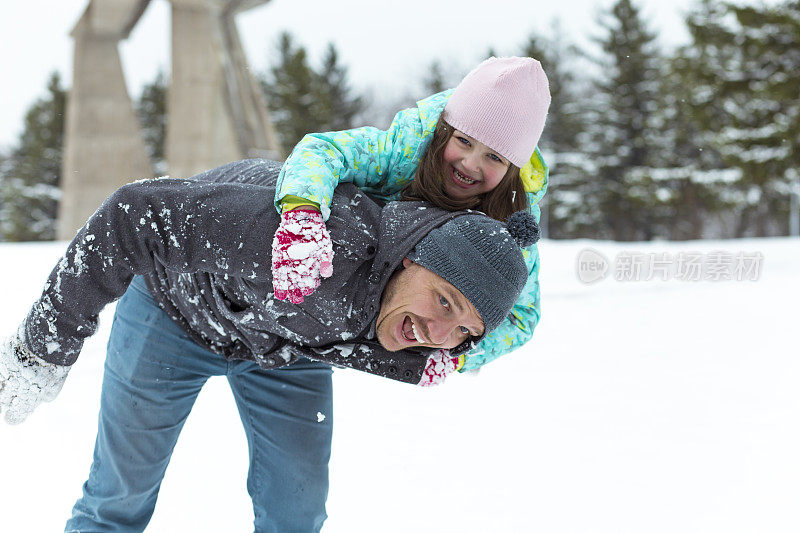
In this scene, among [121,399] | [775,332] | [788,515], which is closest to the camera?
[121,399]

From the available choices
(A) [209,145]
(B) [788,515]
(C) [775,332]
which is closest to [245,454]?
(B) [788,515]

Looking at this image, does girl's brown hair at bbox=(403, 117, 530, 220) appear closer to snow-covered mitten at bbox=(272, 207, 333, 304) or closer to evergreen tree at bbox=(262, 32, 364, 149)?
snow-covered mitten at bbox=(272, 207, 333, 304)

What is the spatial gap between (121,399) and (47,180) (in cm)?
2354

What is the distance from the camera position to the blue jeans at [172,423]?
187cm

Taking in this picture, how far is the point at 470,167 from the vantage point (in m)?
1.91

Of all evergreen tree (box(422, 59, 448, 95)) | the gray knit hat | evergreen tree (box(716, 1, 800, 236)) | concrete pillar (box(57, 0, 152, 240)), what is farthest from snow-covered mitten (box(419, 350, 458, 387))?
evergreen tree (box(422, 59, 448, 95))

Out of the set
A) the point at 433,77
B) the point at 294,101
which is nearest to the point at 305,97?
the point at 294,101

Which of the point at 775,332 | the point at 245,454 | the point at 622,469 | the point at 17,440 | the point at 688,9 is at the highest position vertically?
the point at 17,440

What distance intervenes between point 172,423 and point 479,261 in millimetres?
1035

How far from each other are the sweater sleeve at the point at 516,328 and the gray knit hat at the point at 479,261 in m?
0.30

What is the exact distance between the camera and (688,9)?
19.4m

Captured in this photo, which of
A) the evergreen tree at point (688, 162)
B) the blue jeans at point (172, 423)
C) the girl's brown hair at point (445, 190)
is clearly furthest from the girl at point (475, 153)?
the evergreen tree at point (688, 162)

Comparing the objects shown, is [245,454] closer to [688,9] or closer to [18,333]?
[18,333]

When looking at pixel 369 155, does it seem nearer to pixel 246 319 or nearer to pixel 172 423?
pixel 246 319
